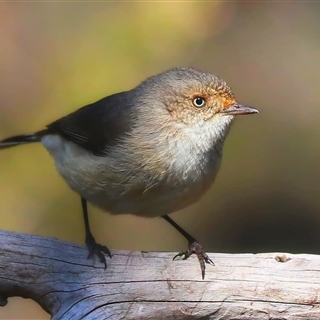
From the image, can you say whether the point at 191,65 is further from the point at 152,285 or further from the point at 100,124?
the point at 152,285

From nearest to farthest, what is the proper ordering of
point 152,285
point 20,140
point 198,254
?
point 152,285 < point 198,254 < point 20,140

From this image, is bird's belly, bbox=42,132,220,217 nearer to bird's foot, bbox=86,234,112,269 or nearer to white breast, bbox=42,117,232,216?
white breast, bbox=42,117,232,216

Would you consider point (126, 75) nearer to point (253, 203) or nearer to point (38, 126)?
point (38, 126)

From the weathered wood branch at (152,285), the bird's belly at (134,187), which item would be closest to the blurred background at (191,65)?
the bird's belly at (134,187)

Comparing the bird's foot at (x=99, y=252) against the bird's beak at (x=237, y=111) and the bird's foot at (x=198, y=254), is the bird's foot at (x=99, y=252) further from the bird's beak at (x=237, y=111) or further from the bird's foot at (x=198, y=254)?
the bird's beak at (x=237, y=111)

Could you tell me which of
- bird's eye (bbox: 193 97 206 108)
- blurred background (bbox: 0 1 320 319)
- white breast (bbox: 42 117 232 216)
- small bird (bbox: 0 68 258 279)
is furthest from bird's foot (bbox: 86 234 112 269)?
blurred background (bbox: 0 1 320 319)

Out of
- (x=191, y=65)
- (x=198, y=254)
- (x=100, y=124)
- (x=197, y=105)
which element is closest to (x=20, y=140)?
(x=100, y=124)

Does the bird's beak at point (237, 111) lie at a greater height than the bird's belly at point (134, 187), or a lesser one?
greater
